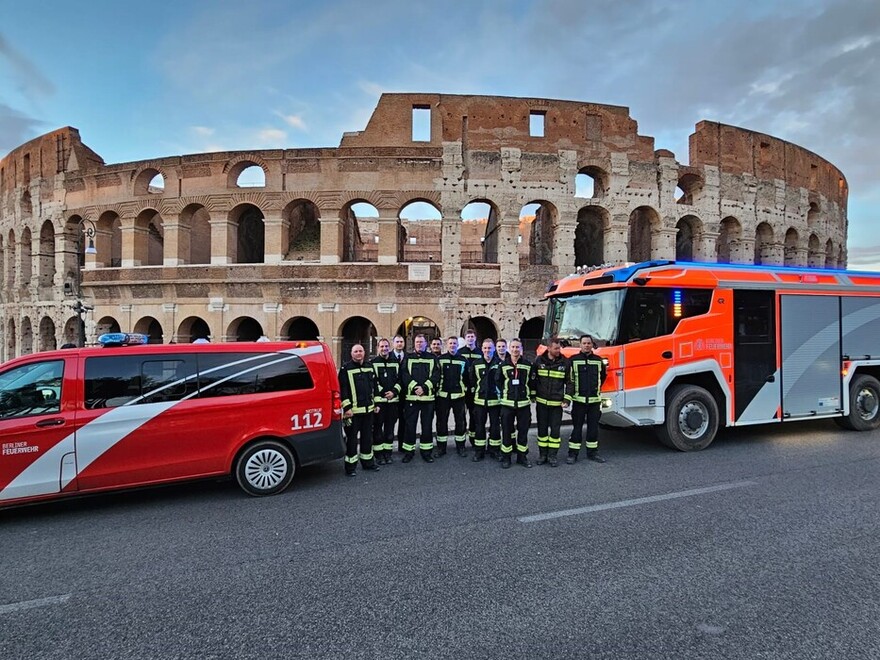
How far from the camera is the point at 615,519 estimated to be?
4.71 meters

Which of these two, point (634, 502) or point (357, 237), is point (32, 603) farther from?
point (357, 237)

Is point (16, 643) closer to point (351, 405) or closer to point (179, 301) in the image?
point (351, 405)

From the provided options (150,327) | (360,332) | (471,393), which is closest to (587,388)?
(471,393)

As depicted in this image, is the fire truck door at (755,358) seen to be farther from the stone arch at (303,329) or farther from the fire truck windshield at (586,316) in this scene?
the stone arch at (303,329)

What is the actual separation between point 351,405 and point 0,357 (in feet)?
94.1

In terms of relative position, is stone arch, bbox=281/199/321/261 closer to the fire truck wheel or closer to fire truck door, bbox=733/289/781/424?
the fire truck wheel

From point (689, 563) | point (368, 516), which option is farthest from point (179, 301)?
point (689, 563)

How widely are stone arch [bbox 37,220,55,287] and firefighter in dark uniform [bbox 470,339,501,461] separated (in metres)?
24.1

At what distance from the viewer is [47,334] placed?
887 inches

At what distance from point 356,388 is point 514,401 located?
2.36m

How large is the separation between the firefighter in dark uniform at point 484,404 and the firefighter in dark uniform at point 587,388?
1.11m

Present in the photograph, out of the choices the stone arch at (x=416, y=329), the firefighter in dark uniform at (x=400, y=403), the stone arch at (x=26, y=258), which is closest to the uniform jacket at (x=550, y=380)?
the firefighter in dark uniform at (x=400, y=403)

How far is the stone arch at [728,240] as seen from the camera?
67.6 feet

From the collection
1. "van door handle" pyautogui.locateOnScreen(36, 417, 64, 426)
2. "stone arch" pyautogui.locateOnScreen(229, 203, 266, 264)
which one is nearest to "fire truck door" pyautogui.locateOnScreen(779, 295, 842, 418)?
"van door handle" pyautogui.locateOnScreen(36, 417, 64, 426)
